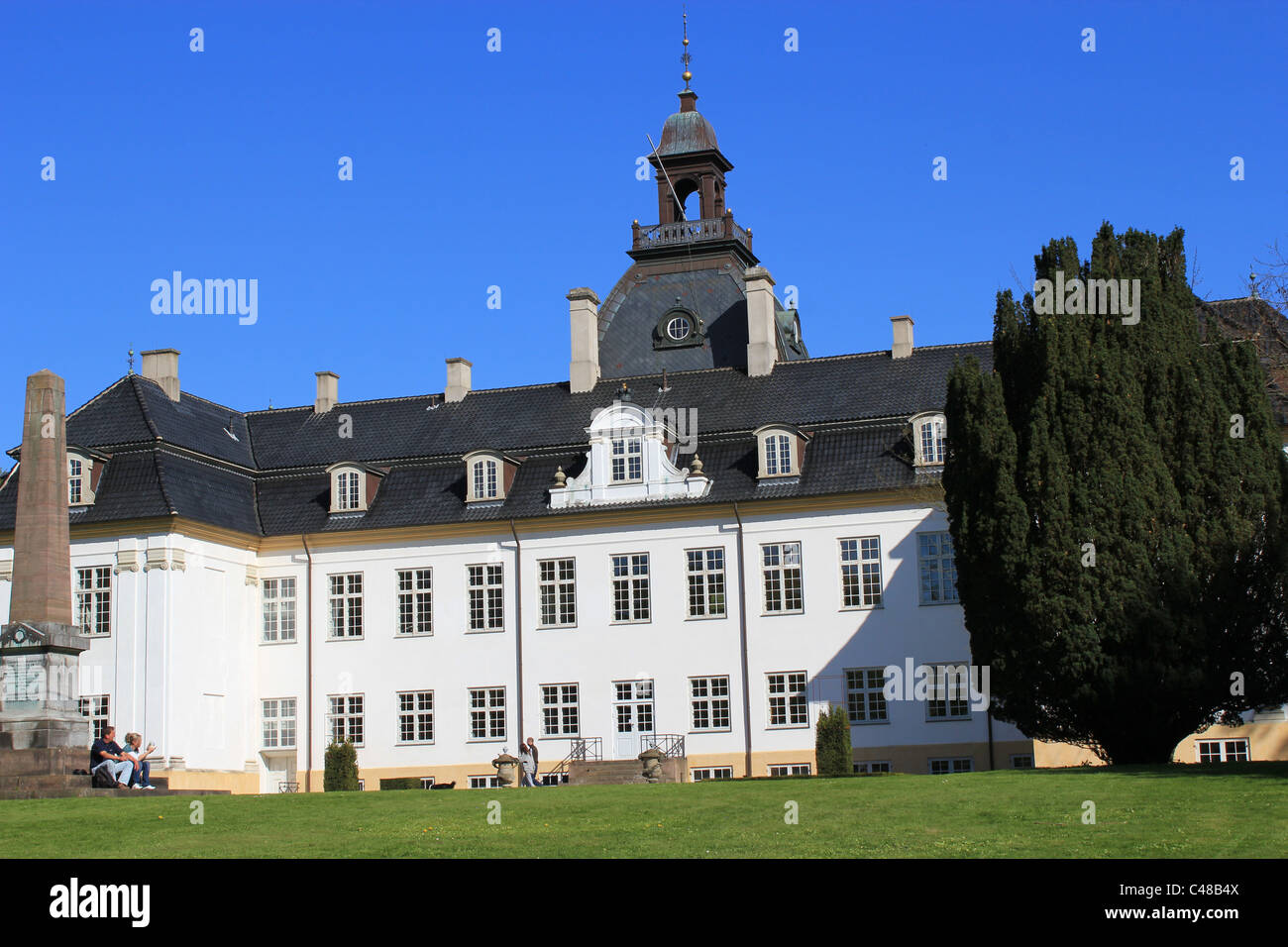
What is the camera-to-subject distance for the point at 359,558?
4678 cm

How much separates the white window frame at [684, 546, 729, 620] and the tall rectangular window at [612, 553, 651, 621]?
1.27 m

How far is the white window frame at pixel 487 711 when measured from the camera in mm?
44875

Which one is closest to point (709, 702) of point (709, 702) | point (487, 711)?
point (709, 702)

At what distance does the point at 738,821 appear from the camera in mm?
19266

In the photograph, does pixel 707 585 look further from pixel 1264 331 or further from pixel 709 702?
pixel 1264 331

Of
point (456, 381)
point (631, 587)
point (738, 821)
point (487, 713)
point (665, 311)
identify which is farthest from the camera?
point (665, 311)

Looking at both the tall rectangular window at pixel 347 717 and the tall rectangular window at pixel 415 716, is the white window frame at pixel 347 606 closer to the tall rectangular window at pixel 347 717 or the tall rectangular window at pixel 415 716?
the tall rectangular window at pixel 347 717

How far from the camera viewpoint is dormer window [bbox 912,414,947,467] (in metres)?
42.9

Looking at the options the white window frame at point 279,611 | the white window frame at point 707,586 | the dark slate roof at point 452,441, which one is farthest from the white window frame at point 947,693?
the white window frame at point 279,611

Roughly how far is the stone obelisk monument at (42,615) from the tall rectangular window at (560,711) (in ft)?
51.7

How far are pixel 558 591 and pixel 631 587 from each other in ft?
7.07

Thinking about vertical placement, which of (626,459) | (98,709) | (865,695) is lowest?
(865,695)

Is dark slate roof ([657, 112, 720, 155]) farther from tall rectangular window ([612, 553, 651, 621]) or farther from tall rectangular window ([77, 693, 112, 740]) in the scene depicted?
tall rectangular window ([77, 693, 112, 740])
